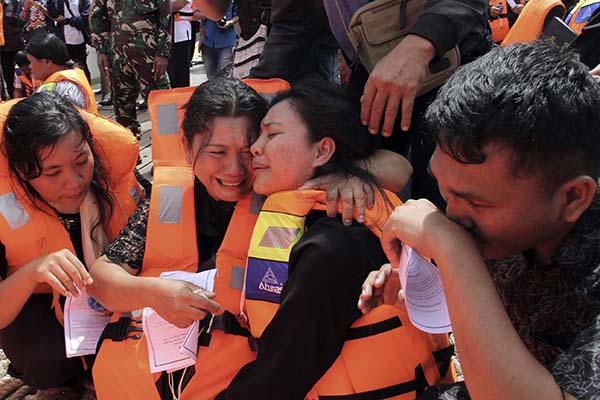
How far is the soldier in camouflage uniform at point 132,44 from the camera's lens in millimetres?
5031

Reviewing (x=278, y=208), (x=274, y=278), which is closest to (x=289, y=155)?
(x=278, y=208)

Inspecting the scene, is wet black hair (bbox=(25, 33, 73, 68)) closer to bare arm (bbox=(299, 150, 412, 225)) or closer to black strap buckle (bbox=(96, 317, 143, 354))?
black strap buckle (bbox=(96, 317, 143, 354))

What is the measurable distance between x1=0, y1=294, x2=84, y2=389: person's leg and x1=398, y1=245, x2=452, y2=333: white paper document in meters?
1.60

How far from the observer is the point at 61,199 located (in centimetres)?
236

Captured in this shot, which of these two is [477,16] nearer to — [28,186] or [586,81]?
[586,81]

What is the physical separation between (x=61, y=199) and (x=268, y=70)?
1007mm

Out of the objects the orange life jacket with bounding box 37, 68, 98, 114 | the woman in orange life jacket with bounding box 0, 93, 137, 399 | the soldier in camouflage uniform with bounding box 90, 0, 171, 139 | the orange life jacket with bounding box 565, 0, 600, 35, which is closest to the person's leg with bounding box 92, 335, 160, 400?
the woman in orange life jacket with bounding box 0, 93, 137, 399

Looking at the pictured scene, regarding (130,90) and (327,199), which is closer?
(327,199)

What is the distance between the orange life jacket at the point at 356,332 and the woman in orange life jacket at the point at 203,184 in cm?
20

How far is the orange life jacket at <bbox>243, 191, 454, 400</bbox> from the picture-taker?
62.7 inches

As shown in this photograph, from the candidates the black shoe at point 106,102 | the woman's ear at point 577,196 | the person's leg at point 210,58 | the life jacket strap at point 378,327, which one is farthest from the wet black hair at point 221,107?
the black shoe at point 106,102

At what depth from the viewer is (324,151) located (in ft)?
6.27

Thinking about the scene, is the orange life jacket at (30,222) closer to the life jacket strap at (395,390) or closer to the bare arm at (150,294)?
the bare arm at (150,294)

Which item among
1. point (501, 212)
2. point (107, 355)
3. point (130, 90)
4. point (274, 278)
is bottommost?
point (130, 90)
